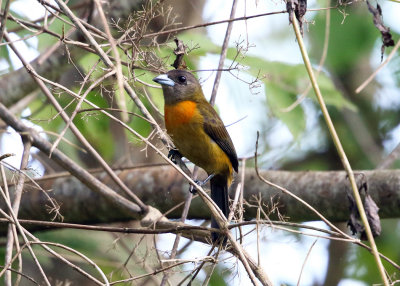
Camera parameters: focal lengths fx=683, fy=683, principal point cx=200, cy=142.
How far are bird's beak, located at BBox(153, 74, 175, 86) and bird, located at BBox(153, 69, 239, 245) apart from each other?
0.9 inches

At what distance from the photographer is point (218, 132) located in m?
4.50

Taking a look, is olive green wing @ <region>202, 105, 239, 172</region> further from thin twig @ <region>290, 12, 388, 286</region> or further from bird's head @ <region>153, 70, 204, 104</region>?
thin twig @ <region>290, 12, 388, 286</region>

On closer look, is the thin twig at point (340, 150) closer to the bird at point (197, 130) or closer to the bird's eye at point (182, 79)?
the bird at point (197, 130)

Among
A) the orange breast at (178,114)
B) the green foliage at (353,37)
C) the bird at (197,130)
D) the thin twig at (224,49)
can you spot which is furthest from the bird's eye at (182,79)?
the green foliage at (353,37)

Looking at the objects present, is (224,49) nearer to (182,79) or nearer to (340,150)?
(182,79)

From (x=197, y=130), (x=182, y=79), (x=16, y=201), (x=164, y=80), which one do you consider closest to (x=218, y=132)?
(x=197, y=130)

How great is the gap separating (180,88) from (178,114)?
169mm

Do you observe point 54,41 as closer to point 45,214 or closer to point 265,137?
point 45,214

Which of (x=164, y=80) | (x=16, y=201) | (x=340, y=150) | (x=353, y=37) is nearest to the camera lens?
(x=340, y=150)

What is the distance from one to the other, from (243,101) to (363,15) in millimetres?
1744

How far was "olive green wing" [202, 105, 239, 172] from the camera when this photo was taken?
4.38 m

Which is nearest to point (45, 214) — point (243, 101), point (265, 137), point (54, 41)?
A: point (54, 41)

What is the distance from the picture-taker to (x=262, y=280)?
2.67m

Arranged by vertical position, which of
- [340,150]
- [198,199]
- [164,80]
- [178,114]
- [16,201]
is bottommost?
[198,199]
